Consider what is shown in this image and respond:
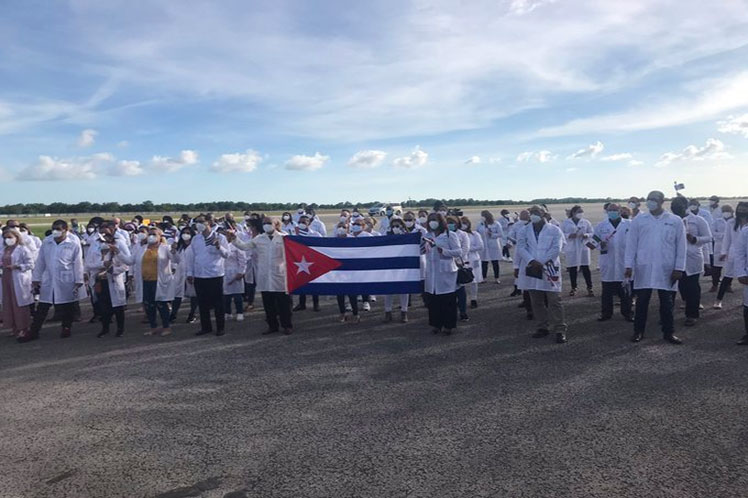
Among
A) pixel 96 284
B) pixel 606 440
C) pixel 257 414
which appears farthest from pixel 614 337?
pixel 96 284

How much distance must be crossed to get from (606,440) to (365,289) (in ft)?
17.9

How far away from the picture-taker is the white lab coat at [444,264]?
8539mm

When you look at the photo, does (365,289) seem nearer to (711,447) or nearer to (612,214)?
(612,214)

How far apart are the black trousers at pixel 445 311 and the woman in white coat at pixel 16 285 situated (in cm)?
755

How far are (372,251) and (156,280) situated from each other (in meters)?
4.01

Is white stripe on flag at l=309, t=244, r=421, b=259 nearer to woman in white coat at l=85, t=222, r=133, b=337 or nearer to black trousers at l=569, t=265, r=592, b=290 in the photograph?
woman in white coat at l=85, t=222, r=133, b=337

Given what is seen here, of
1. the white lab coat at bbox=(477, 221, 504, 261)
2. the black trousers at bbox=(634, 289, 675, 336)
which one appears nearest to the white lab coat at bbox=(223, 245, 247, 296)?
the white lab coat at bbox=(477, 221, 504, 261)

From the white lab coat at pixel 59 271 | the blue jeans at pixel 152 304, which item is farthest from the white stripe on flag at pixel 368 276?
the white lab coat at pixel 59 271

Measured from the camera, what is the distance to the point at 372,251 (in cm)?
949

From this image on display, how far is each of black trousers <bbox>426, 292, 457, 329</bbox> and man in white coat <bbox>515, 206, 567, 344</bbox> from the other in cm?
125

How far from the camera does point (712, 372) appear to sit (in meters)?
6.21

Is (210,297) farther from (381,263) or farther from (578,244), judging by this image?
(578,244)

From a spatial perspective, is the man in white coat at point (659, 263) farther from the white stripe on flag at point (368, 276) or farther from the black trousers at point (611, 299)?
the white stripe on flag at point (368, 276)

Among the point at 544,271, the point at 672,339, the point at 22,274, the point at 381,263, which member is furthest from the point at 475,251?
the point at 22,274
